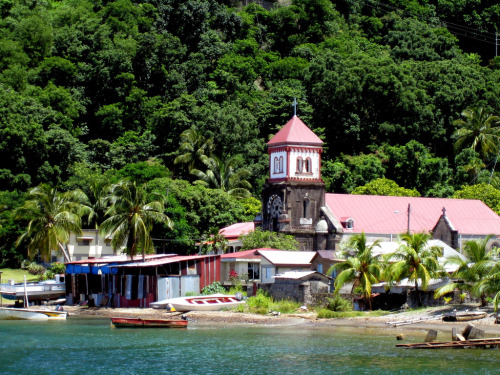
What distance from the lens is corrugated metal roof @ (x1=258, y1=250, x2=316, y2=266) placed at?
65.1 m

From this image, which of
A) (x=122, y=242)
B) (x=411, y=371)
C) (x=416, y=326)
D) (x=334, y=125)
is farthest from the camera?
(x=334, y=125)

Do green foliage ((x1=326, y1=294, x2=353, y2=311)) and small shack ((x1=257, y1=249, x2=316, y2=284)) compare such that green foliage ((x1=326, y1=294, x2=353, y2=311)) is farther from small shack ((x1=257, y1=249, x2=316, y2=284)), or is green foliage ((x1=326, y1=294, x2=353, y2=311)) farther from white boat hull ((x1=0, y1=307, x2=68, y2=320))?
white boat hull ((x1=0, y1=307, x2=68, y2=320))

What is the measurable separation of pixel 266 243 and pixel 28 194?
2307 cm

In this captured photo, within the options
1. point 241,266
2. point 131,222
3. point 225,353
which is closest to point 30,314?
point 131,222

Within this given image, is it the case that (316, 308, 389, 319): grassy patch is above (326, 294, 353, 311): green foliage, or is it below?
below

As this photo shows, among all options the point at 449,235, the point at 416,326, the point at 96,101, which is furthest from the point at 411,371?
the point at 96,101

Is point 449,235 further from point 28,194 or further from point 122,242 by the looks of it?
point 28,194

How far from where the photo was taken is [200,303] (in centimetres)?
6097

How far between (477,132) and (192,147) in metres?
31.3

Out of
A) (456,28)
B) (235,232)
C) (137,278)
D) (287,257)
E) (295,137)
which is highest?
(456,28)

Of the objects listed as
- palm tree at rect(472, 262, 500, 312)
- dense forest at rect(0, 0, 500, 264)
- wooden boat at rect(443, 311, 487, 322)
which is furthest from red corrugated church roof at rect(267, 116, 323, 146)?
palm tree at rect(472, 262, 500, 312)

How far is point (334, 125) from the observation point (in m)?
101

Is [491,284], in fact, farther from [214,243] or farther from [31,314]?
[31,314]

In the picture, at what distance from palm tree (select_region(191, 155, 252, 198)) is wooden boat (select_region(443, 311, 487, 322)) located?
38.2m
